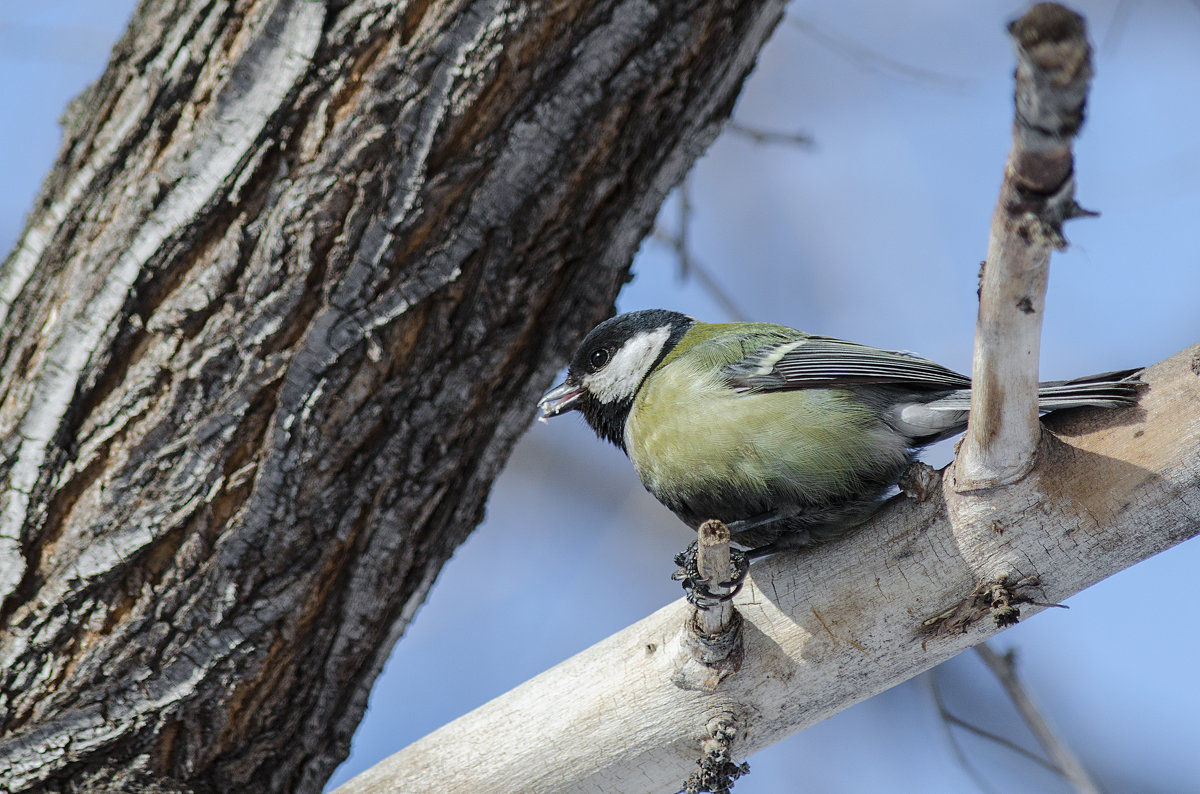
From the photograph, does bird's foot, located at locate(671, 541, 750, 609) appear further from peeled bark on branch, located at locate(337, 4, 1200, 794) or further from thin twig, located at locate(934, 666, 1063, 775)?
thin twig, located at locate(934, 666, 1063, 775)

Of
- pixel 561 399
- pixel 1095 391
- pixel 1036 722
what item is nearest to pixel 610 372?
pixel 561 399

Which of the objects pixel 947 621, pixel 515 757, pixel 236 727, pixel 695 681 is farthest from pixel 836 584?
pixel 236 727

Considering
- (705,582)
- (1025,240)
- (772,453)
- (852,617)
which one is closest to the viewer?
(1025,240)

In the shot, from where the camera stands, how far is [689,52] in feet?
8.31

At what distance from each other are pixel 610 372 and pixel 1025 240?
1.69m

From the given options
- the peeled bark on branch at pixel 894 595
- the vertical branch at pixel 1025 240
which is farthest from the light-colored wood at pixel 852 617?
the vertical branch at pixel 1025 240

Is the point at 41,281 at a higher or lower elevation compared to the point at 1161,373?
higher

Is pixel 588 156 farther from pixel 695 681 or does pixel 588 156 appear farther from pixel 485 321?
pixel 695 681

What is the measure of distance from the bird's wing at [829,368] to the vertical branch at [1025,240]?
50 centimetres

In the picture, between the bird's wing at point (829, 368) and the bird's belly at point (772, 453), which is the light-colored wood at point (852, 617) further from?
the bird's wing at point (829, 368)

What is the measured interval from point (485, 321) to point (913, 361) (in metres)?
1.13

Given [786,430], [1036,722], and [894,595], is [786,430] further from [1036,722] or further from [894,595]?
[1036,722]


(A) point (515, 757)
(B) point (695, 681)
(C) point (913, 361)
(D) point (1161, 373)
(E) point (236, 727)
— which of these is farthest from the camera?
(E) point (236, 727)

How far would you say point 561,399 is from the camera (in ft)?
9.63
